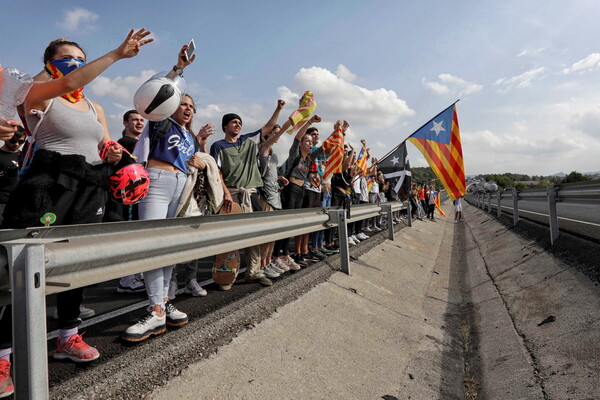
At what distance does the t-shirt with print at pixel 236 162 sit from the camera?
436 cm

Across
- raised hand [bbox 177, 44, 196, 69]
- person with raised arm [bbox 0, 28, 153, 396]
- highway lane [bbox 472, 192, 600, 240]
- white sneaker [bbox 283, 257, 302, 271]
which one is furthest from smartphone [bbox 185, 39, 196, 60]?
highway lane [bbox 472, 192, 600, 240]

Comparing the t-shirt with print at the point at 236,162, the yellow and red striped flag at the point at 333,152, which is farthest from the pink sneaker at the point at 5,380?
the yellow and red striped flag at the point at 333,152

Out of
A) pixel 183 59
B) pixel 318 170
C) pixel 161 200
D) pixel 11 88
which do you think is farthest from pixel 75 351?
pixel 318 170

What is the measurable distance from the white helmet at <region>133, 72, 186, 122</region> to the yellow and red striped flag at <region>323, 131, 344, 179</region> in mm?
3950

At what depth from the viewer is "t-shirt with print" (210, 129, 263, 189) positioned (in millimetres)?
4363

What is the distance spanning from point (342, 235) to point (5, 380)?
12.2 feet

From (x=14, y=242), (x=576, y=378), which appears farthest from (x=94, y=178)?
(x=576, y=378)

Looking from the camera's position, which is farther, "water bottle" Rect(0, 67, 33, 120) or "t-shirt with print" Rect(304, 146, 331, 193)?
"t-shirt with print" Rect(304, 146, 331, 193)

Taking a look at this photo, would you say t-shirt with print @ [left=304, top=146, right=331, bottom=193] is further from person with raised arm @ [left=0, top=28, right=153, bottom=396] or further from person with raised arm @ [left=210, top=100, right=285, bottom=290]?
person with raised arm @ [left=0, top=28, right=153, bottom=396]

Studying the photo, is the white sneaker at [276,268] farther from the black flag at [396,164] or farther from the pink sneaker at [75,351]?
the black flag at [396,164]

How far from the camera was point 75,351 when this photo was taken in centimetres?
234

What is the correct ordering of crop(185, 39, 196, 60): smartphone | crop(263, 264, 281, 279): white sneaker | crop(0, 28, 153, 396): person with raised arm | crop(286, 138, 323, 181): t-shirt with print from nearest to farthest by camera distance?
1. crop(0, 28, 153, 396): person with raised arm
2. crop(185, 39, 196, 60): smartphone
3. crop(263, 264, 281, 279): white sneaker
4. crop(286, 138, 323, 181): t-shirt with print

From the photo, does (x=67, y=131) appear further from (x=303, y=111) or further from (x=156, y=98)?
(x=303, y=111)

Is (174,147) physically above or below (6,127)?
above
